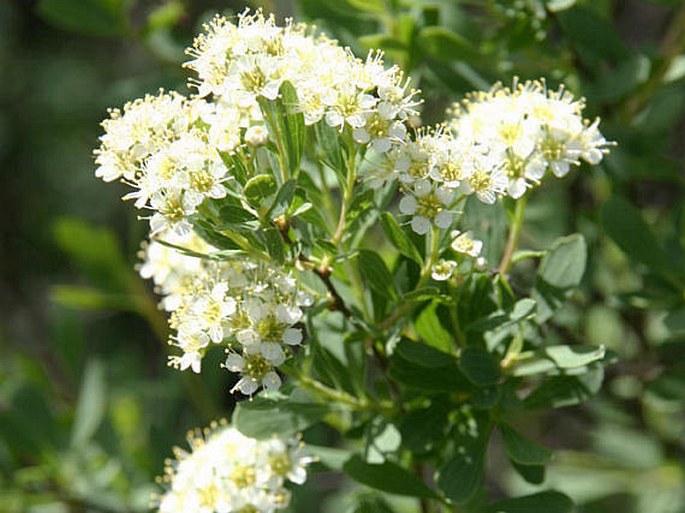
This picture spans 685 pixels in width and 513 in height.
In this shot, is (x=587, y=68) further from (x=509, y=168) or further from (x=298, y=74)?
(x=298, y=74)

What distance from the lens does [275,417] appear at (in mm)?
1556

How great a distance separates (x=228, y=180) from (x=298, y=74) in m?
0.19

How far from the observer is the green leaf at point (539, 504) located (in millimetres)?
1577

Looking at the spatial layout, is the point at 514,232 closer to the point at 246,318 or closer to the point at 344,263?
the point at 344,263

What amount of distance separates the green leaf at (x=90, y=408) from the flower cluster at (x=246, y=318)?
1029 mm

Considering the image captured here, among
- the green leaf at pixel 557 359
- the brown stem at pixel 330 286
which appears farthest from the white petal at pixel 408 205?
the green leaf at pixel 557 359

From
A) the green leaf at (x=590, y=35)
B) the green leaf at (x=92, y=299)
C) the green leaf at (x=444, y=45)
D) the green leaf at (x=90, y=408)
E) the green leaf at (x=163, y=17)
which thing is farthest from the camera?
the green leaf at (x=92, y=299)

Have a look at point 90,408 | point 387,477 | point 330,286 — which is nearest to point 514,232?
point 330,286

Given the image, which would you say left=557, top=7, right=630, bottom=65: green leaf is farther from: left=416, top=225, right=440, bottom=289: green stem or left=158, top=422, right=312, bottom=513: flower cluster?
left=158, top=422, right=312, bottom=513: flower cluster

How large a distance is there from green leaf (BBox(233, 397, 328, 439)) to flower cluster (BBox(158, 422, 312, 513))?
0.12 ft

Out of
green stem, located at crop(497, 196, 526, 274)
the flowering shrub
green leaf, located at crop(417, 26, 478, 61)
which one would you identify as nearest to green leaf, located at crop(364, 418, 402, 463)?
the flowering shrub

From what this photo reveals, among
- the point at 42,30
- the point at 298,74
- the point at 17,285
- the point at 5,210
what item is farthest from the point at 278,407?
the point at 42,30

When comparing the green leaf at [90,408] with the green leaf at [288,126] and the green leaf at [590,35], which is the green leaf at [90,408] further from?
the green leaf at [590,35]

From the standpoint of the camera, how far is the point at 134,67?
4.36 metres
